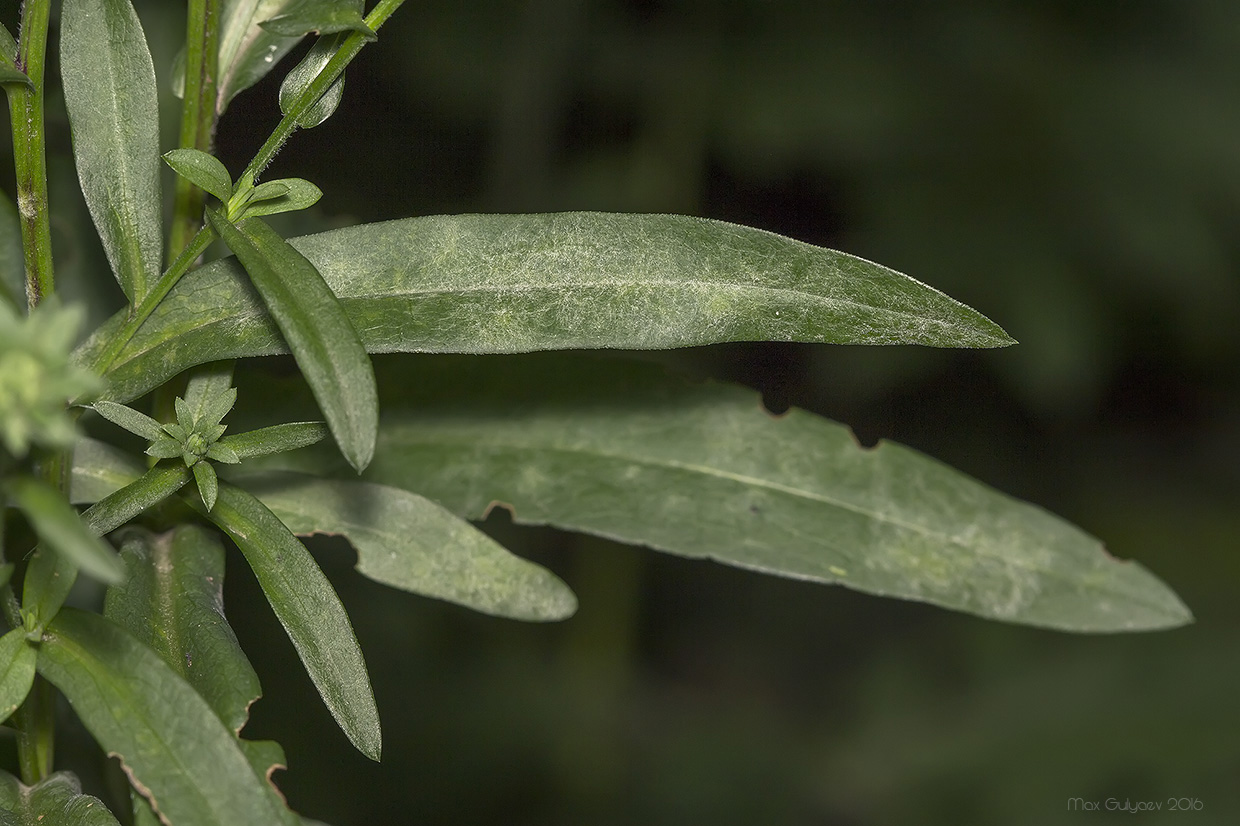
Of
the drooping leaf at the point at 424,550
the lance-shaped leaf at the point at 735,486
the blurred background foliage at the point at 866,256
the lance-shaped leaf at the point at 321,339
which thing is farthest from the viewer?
the blurred background foliage at the point at 866,256

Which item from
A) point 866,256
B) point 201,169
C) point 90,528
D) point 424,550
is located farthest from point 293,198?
point 866,256

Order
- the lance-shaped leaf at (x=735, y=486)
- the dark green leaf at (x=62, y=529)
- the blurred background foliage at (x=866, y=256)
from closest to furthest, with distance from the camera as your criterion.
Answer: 1. the dark green leaf at (x=62, y=529)
2. the lance-shaped leaf at (x=735, y=486)
3. the blurred background foliage at (x=866, y=256)

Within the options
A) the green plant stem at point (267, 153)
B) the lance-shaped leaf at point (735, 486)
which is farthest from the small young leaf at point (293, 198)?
the lance-shaped leaf at point (735, 486)

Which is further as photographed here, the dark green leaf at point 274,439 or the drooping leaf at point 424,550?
the drooping leaf at point 424,550

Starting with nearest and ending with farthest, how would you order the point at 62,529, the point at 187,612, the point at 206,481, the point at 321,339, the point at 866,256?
1. the point at 62,529
2. the point at 321,339
3. the point at 206,481
4. the point at 187,612
5. the point at 866,256

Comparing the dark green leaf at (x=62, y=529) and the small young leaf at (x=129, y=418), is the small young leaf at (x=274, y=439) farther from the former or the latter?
the dark green leaf at (x=62, y=529)

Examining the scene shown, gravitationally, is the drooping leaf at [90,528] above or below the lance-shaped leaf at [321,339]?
below

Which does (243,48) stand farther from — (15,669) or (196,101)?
(15,669)

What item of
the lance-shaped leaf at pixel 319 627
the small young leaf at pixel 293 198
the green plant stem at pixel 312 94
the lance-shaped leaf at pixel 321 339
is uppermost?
the green plant stem at pixel 312 94
